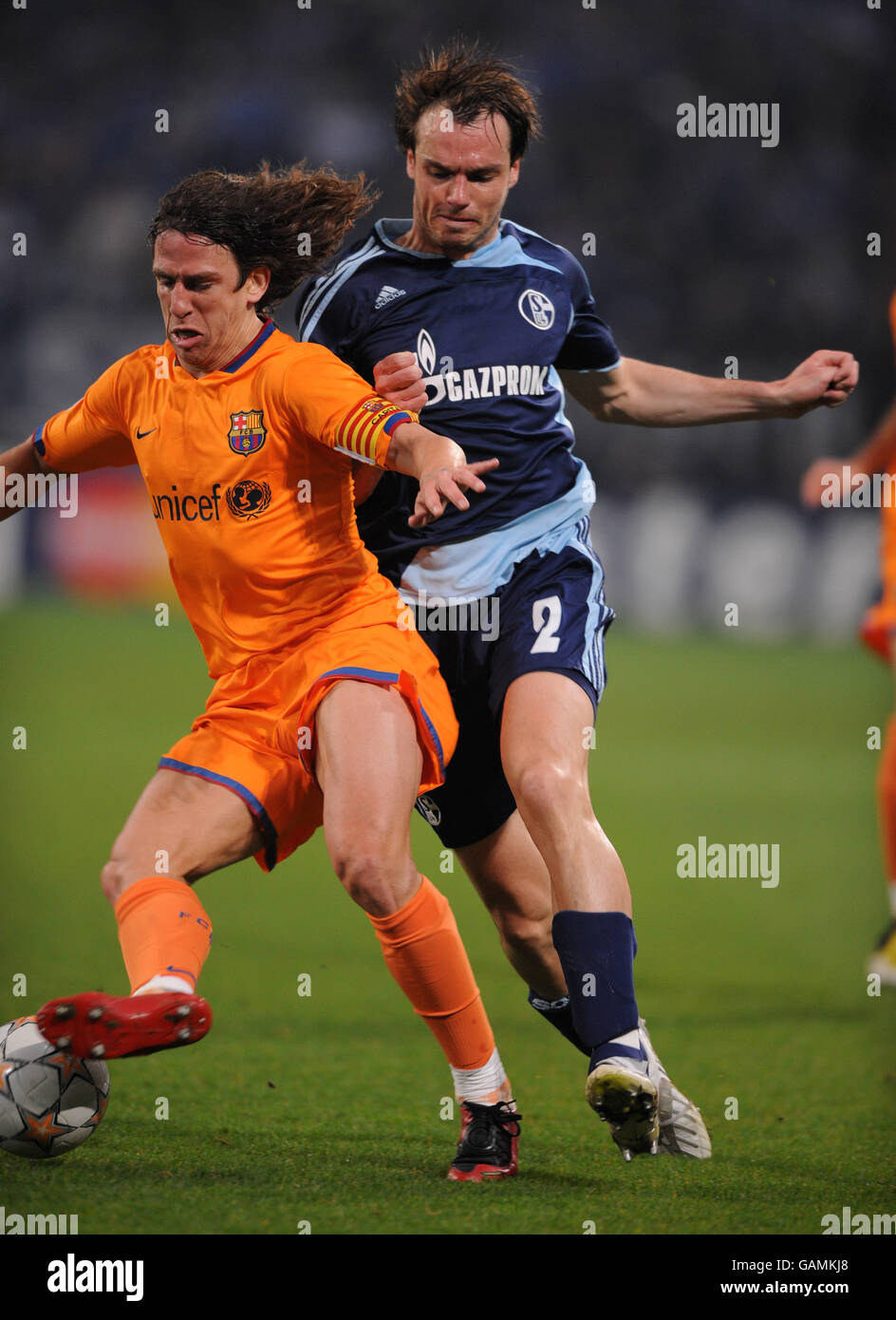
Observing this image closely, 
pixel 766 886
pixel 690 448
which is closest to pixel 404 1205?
pixel 766 886

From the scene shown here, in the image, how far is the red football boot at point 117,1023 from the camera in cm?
252

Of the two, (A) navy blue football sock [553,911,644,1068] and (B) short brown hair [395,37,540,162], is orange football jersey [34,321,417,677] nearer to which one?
(B) short brown hair [395,37,540,162]

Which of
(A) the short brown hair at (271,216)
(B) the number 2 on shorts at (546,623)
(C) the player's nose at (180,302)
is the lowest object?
(B) the number 2 on shorts at (546,623)

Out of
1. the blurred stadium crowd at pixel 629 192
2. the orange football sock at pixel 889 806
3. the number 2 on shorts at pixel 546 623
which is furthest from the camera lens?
the blurred stadium crowd at pixel 629 192

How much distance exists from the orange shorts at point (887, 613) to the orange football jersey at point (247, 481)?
237cm

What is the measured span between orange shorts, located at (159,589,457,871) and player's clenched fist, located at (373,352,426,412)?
1.42 feet

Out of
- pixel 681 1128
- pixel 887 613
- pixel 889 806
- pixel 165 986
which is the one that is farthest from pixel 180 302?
pixel 889 806

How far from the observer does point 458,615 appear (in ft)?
10.8

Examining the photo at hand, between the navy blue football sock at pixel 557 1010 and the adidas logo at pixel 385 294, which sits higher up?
the adidas logo at pixel 385 294

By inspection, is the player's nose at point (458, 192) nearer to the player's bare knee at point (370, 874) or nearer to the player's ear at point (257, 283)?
the player's ear at point (257, 283)

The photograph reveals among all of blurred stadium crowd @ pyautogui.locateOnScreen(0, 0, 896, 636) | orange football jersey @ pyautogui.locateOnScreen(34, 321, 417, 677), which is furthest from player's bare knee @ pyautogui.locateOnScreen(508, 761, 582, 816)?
blurred stadium crowd @ pyautogui.locateOnScreen(0, 0, 896, 636)

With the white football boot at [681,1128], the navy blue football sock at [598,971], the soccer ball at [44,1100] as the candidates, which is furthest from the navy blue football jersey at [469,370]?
the soccer ball at [44,1100]

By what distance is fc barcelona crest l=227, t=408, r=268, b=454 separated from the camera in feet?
9.97

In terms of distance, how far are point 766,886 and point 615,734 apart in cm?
382
